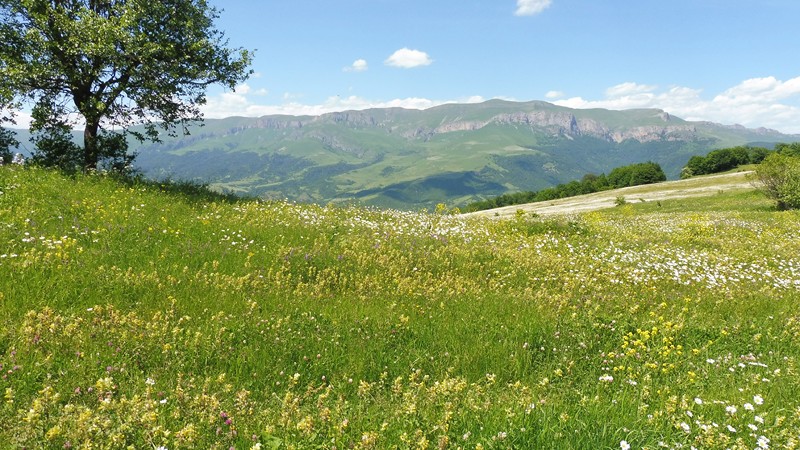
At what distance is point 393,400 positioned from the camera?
17.6 feet

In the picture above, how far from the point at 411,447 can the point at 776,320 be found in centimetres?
930

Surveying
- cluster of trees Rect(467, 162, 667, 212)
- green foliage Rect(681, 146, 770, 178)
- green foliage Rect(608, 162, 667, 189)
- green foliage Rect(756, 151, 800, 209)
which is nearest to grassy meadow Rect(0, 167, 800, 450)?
green foliage Rect(756, 151, 800, 209)

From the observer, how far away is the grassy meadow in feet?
13.9

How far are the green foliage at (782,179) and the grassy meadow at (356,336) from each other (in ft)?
129

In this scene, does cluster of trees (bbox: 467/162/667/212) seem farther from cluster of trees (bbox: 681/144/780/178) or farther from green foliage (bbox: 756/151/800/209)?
green foliage (bbox: 756/151/800/209)

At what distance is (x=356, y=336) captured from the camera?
22.5 ft

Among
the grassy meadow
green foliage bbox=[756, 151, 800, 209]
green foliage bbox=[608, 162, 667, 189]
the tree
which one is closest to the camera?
the grassy meadow

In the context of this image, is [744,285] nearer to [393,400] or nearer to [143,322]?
[393,400]

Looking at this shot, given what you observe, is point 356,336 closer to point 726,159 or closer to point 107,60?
point 107,60

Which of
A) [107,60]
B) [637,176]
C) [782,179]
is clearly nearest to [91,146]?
[107,60]

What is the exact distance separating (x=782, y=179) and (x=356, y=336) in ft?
180

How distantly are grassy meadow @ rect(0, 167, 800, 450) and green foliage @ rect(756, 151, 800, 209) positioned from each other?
129 feet

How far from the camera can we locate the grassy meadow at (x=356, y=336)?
4238 mm

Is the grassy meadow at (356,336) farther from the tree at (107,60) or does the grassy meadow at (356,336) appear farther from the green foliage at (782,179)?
the green foliage at (782,179)
